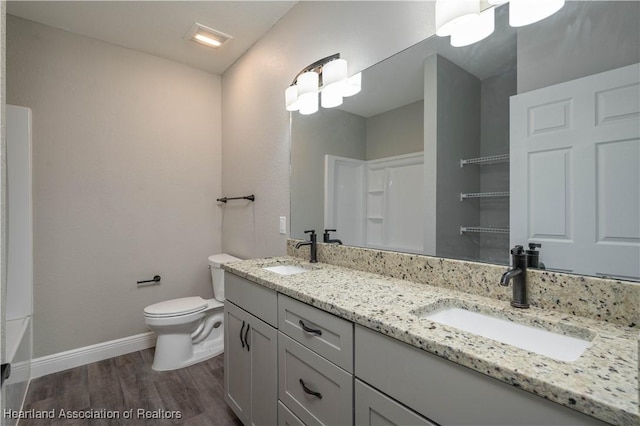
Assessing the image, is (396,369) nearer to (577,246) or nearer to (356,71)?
(577,246)

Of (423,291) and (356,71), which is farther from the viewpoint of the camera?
(356,71)

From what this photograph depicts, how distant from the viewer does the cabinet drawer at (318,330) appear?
3.01 feet

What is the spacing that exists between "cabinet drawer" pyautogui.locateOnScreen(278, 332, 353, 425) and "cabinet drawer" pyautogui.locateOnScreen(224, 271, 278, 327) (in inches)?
4.4

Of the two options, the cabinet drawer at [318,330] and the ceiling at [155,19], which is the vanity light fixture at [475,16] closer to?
the cabinet drawer at [318,330]

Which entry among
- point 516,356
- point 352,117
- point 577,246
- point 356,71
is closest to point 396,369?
point 516,356

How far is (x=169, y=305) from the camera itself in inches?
89.2

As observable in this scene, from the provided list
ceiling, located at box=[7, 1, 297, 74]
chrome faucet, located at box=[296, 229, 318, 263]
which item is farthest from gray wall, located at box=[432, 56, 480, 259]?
ceiling, located at box=[7, 1, 297, 74]

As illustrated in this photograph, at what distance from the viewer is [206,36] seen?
2.34 m

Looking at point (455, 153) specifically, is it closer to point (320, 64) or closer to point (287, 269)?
point (320, 64)

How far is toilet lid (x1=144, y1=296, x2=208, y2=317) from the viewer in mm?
2118

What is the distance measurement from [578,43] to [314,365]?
1.36m

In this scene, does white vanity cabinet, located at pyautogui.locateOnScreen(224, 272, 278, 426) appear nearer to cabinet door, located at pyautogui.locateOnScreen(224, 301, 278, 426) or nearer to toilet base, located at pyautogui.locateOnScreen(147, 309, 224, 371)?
cabinet door, located at pyautogui.locateOnScreen(224, 301, 278, 426)

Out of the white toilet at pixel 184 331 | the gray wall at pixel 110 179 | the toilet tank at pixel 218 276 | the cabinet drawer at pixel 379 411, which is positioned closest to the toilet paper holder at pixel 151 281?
the gray wall at pixel 110 179

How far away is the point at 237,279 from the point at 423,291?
0.97 meters
